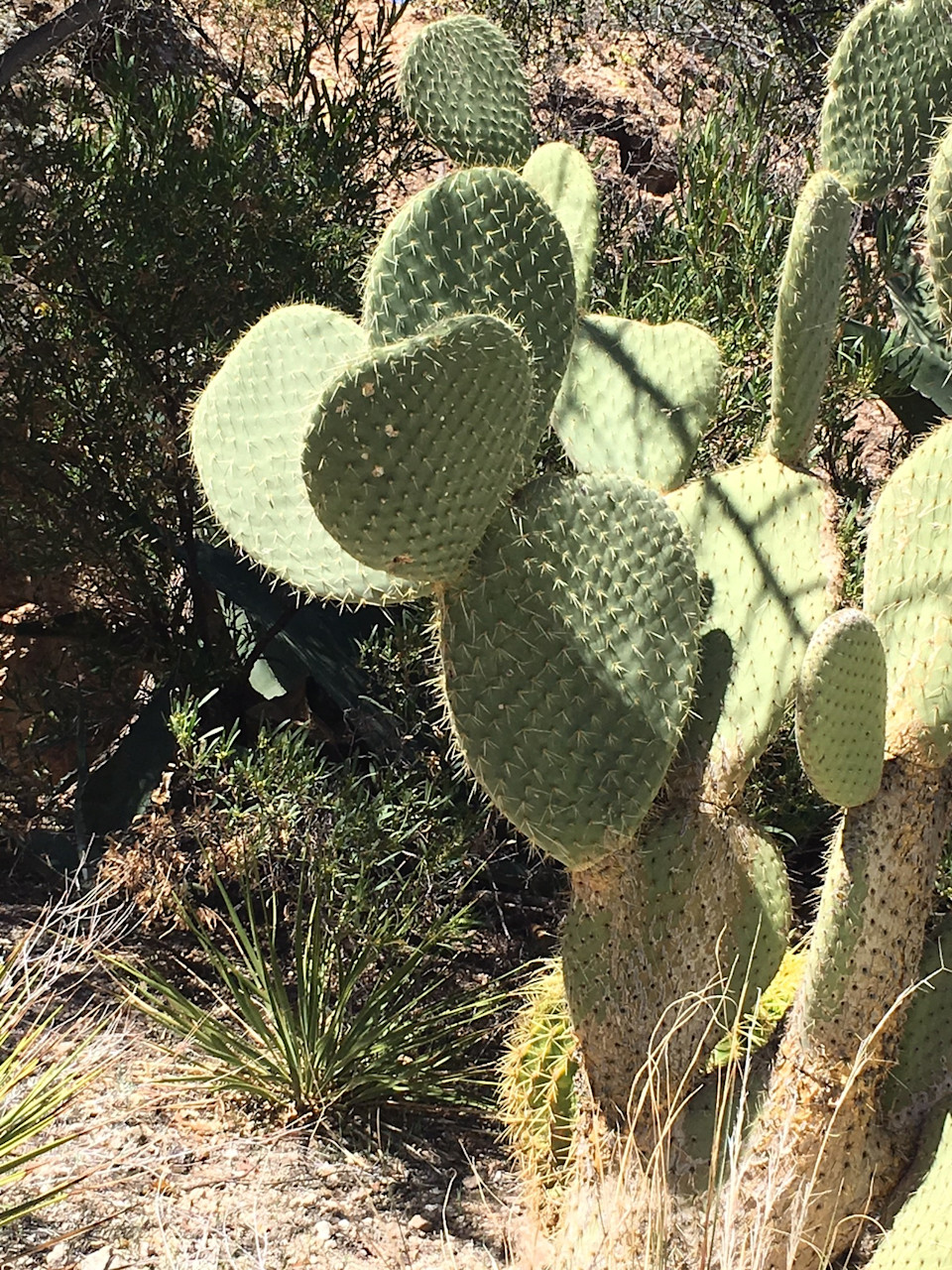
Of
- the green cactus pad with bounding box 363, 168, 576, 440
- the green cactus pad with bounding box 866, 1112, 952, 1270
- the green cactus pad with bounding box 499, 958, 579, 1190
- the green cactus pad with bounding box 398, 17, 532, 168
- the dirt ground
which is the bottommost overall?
the dirt ground

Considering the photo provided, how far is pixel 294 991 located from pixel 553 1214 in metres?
1.12

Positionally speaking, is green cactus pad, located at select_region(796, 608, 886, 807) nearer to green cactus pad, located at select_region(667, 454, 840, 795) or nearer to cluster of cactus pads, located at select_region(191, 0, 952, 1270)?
cluster of cactus pads, located at select_region(191, 0, 952, 1270)

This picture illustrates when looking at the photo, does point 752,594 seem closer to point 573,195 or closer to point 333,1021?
point 573,195

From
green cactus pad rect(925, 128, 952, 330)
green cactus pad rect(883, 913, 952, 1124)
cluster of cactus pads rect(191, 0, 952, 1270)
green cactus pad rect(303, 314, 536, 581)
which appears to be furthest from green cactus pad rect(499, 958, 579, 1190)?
green cactus pad rect(925, 128, 952, 330)

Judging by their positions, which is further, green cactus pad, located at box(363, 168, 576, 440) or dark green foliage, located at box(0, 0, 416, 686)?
dark green foliage, located at box(0, 0, 416, 686)

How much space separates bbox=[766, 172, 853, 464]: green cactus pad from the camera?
2316 millimetres

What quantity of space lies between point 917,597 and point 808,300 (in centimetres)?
57

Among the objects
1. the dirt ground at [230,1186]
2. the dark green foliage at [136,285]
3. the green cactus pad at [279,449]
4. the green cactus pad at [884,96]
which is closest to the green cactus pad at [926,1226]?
the dirt ground at [230,1186]

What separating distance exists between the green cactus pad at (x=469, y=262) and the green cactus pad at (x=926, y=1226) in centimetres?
136

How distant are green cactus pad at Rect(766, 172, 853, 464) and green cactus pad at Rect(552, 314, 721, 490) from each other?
23 cm

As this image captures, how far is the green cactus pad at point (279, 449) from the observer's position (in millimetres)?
2191

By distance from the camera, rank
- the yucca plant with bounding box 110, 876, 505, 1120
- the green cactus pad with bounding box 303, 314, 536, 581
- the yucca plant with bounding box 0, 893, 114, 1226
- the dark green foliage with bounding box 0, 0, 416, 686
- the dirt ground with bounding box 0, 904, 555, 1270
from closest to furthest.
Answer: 1. the green cactus pad with bounding box 303, 314, 536, 581
2. the yucca plant with bounding box 0, 893, 114, 1226
3. the dirt ground with bounding box 0, 904, 555, 1270
4. the yucca plant with bounding box 110, 876, 505, 1120
5. the dark green foliage with bounding box 0, 0, 416, 686

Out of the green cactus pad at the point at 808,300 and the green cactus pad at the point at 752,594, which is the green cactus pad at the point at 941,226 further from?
the green cactus pad at the point at 752,594

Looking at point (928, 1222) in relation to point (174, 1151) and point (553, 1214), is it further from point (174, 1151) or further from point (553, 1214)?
point (174, 1151)
